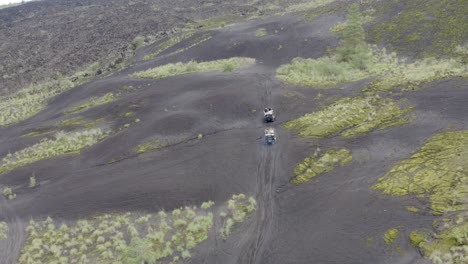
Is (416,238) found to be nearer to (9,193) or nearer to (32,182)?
(32,182)

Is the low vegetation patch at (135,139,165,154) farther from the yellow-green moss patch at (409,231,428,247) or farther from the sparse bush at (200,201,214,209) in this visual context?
the yellow-green moss patch at (409,231,428,247)

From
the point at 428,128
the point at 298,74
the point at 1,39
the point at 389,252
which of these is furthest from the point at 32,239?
the point at 1,39

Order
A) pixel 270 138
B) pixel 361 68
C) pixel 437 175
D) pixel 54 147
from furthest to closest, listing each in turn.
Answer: pixel 361 68 → pixel 54 147 → pixel 270 138 → pixel 437 175

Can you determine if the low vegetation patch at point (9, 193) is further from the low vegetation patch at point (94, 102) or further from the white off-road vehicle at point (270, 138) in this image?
the white off-road vehicle at point (270, 138)

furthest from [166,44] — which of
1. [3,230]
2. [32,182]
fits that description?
[3,230]

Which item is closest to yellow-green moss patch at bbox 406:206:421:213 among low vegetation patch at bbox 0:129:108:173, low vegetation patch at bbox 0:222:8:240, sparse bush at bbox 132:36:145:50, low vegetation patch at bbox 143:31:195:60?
low vegetation patch at bbox 0:222:8:240

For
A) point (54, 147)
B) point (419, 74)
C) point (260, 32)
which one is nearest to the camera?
point (54, 147)

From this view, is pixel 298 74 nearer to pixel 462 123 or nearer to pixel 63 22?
pixel 462 123
